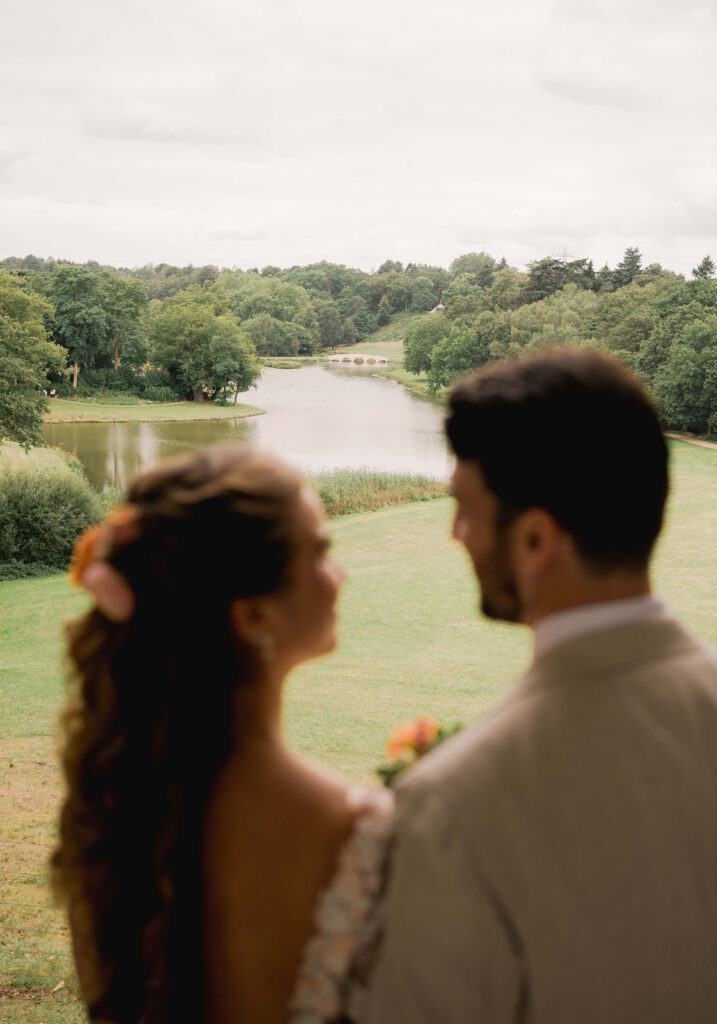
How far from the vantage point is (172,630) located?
125cm

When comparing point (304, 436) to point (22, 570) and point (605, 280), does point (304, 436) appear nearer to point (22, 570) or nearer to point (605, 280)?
point (22, 570)

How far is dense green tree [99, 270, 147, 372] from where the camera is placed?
44125 mm

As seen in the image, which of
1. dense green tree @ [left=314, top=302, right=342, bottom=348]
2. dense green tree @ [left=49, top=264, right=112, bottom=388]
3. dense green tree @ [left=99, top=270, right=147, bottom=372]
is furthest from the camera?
dense green tree @ [left=314, top=302, right=342, bottom=348]

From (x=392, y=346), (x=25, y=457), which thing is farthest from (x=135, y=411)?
(x=392, y=346)

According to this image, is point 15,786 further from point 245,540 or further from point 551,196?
point 551,196

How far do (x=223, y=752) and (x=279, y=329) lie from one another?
58.0m

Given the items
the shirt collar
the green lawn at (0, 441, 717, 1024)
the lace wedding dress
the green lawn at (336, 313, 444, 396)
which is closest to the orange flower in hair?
the lace wedding dress

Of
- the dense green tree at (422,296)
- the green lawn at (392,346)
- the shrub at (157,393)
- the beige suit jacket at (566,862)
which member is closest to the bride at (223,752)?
the beige suit jacket at (566,862)

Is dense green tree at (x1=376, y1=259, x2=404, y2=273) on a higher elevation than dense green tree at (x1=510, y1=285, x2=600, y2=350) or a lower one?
higher

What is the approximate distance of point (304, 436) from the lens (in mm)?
38969

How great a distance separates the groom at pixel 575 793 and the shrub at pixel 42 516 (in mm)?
21290

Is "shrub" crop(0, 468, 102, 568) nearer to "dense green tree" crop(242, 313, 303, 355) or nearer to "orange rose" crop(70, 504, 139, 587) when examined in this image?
"orange rose" crop(70, 504, 139, 587)

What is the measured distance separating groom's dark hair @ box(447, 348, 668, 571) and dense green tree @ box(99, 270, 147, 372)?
4533 cm

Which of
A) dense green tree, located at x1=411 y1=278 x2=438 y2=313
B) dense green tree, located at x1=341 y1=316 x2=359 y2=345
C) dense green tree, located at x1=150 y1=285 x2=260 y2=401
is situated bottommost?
dense green tree, located at x1=150 y1=285 x2=260 y2=401
